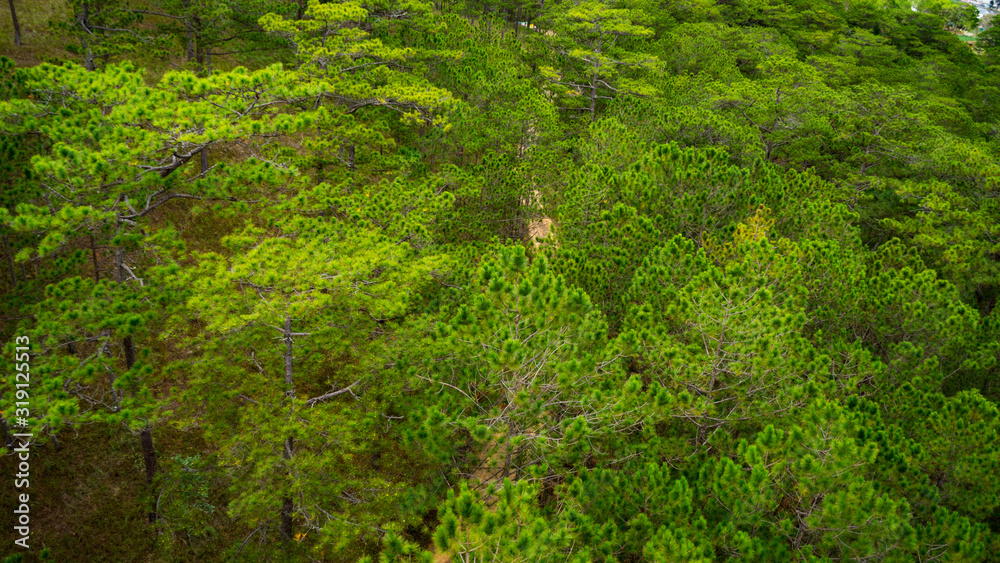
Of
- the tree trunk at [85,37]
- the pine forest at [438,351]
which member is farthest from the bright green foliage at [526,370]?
the tree trunk at [85,37]

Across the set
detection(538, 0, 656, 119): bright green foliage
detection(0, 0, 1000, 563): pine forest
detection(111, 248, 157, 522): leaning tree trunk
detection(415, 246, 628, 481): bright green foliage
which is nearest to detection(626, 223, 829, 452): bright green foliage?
detection(0, 0, 1000, 563): pine forest

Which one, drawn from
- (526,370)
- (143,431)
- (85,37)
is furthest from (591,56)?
(143,431)

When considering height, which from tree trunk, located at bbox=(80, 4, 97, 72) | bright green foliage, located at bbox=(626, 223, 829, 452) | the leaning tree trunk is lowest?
the leaning tree trunk

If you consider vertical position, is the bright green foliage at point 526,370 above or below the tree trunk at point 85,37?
below

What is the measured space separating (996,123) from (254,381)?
3575 cm

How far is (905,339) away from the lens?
10.5 meters

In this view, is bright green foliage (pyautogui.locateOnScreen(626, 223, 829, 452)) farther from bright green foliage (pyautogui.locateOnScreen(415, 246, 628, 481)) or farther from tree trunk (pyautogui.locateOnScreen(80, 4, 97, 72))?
tree trunk (pyautogui.locateOnScreen(80, 4, 97, 72))

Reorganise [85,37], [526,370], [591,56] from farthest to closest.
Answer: [591,56]
[85,37]
[526,370]

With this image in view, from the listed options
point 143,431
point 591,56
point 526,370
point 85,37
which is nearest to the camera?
point 526,370

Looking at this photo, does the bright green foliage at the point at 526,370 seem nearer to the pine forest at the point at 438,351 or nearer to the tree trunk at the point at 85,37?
the pine forest at the point at 438,351

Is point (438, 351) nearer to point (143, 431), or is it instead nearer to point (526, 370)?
point (526, 370)

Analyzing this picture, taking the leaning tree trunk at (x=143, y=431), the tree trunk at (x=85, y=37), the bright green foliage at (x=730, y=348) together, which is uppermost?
the tree trunk at (x=85, y=37)

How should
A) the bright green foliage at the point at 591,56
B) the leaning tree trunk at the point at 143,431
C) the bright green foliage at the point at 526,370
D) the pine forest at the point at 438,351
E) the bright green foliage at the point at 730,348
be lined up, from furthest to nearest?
the bright green foliage at the point at 591,56
the leaning tree trunk at the point at 143,431
the bright green foliage at the point at 730,348
the bright green foliage at the point at 526,370
the pine forest at the point at 438,351

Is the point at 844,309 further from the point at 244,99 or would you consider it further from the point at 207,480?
the point at 207,480
